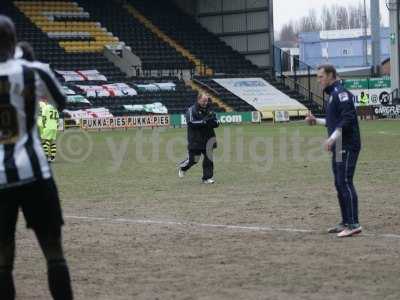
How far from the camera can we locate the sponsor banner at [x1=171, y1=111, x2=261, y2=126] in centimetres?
4653

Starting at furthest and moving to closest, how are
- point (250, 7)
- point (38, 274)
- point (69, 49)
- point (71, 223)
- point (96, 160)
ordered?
point (250, 7) → point (69, 49) → point (96, 160) → point (71, 223) → point (38, 274)

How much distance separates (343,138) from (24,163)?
18.1 feet

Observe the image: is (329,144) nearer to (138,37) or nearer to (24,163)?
(24,163)

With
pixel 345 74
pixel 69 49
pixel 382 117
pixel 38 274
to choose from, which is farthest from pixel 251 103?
pixel 38 274

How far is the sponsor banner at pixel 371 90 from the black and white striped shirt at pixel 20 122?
4695 cm

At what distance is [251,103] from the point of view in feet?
170

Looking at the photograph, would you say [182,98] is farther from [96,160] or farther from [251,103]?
[96,160]

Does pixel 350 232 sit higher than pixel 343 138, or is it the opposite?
pixel 343 138

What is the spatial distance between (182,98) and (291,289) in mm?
43173

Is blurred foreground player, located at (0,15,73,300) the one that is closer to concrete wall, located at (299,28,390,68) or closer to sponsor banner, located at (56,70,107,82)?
sponsor banner, located at (56,70,107,82)

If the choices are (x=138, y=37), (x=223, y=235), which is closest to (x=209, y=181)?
(x=223, y=235)

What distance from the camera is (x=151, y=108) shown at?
48500 mm

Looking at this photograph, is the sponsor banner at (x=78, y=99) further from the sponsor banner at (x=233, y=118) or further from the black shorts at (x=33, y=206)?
the black shorts at (x=33, y=206)

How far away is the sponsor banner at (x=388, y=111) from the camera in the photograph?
162 feet
